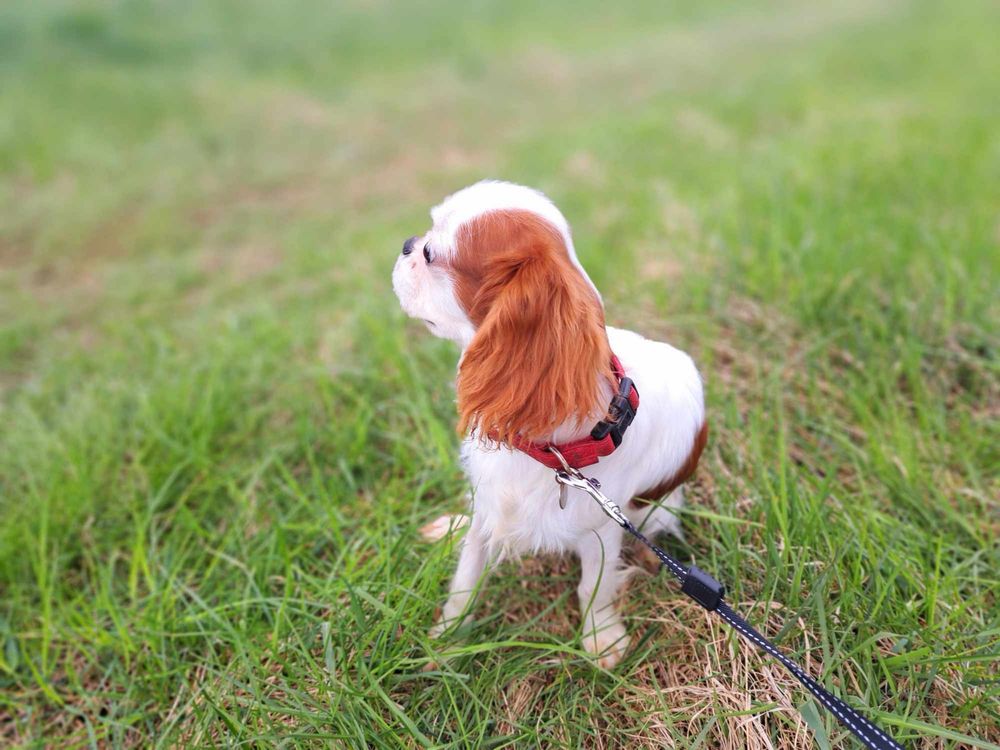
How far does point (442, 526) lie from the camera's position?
1.99 meters

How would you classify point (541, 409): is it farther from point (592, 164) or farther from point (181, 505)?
point (592, 164)

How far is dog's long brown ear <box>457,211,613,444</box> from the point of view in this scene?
140cm

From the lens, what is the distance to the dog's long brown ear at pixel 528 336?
140 centimetres

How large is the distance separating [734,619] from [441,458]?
1.14 m

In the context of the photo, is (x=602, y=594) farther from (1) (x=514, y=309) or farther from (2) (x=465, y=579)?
(1) (x=514, y=309)

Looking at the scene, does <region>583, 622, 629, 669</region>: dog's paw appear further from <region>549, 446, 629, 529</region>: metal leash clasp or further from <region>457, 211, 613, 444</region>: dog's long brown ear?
<region>457, 211, 613, 444</region>: dog's long brown ear

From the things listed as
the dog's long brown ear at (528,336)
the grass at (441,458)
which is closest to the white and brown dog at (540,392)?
the dog's long brown ear at (528,336)

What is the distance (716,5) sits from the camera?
1456 centimetres

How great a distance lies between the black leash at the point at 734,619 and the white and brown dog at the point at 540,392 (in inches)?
2.2

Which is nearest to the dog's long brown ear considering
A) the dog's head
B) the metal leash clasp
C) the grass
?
the dog's head

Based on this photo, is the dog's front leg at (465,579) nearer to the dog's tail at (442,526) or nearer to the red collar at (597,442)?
the dog's tail at (442,526)

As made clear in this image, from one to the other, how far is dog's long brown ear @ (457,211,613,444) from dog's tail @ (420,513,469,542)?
1.55 ft

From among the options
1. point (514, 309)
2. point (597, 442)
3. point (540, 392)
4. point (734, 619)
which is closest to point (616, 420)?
point (597, 442)

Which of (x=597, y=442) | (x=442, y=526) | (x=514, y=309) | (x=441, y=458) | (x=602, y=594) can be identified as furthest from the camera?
(x=441, y=458)
